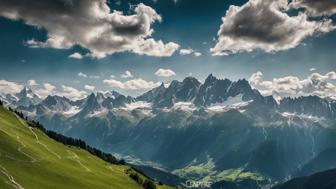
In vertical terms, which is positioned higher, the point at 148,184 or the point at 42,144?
the point at 42,144

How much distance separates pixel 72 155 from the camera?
191 metres

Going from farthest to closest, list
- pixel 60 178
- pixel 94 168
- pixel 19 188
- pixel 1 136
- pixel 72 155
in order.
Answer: pixel 72 155
pixel 94 168
pixel 1 136
pixel 60 178
pixel 19 188

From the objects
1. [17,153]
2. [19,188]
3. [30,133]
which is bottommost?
[19,188]

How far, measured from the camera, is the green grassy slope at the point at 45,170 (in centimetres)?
11388

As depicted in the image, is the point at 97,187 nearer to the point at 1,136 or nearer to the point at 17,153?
the point at 17,153

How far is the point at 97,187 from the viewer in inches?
5413

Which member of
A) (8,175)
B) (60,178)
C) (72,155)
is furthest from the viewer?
(72,155)

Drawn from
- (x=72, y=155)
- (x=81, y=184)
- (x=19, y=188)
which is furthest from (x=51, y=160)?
(x=19, y=188)

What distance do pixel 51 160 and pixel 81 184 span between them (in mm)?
26671

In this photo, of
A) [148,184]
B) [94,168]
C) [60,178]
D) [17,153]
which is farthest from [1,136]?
[148,184]

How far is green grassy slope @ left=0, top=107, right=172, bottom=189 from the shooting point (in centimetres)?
11388

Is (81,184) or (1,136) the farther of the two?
(1,136)

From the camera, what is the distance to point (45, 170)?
133 m

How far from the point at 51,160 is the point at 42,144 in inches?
1212
